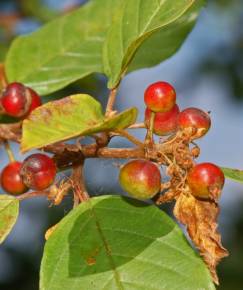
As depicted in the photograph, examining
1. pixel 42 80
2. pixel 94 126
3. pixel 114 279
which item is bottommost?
pixel 114 279

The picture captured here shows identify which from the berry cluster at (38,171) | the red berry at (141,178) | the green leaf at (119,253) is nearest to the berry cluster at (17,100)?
the berry cluster at (38,171)

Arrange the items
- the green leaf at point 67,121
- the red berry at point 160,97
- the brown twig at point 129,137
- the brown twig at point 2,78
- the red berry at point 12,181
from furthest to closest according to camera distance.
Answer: the brown twig at point 2,78, the red berry at point 12,181, the red berry at point 160,97, the brown twig at point 129,137, the green leaf at point 67,121

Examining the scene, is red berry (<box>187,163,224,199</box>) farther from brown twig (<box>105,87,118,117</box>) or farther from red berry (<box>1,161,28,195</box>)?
red berry (<box>1,161,28,195</box>)

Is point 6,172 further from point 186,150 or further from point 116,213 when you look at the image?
→ point 186,150

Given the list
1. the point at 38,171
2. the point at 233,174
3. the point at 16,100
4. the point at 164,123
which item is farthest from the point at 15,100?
the point at 233,174

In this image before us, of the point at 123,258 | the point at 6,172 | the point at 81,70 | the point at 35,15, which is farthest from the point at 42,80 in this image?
the point at 35,15

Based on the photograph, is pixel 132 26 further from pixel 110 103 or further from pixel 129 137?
pixel 129 137

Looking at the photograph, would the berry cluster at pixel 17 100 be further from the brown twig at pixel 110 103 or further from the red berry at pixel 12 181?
the brown twig at pixel 110 103

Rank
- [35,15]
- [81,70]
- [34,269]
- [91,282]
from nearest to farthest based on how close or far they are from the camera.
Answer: [91,282]
[81,70]
[35,15]
[34,269]
